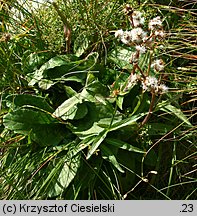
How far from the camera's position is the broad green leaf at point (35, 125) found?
4.83ft

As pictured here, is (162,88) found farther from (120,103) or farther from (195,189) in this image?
(195,189)

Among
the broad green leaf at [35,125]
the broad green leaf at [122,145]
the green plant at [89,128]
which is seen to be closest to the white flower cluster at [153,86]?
the green plant at [89,128]

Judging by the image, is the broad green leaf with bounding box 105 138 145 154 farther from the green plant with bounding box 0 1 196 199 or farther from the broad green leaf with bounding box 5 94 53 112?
the broad green leaf with bounding box 5 94 53 112

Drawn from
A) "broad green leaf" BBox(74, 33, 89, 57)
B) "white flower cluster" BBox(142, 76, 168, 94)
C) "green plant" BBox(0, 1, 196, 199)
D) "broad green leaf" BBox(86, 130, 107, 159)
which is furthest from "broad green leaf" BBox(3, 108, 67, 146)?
"white flower cluster" BBox(142, 76, 168, 94)

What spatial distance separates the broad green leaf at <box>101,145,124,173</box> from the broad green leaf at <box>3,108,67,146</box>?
145 mm

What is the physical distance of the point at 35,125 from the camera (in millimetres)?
1505

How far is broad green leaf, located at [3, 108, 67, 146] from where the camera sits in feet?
4.83

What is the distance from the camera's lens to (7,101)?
1.54m

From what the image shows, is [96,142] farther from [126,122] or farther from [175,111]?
[175,111]

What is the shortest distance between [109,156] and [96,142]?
0.05m

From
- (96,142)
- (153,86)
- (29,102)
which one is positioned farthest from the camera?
(29,102)

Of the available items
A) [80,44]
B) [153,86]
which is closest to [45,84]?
[80,44]

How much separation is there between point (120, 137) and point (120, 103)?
0.10m

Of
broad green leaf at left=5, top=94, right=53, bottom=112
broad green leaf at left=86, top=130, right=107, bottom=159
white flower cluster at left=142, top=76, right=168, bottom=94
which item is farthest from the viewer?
broad green leaf at left=5, top=94, right=53, bottom=112
